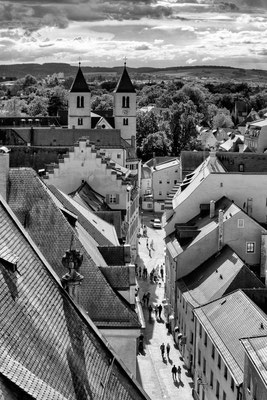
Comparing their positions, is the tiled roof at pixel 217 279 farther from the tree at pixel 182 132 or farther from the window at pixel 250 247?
the tree at pixel 182 132

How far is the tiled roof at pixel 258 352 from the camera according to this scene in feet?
103

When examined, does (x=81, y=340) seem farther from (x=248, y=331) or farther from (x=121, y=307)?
(x=248, y=331)

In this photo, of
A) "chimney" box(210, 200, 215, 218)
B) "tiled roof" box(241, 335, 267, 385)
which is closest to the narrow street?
"chimney" box(210, 200, 215, 218)

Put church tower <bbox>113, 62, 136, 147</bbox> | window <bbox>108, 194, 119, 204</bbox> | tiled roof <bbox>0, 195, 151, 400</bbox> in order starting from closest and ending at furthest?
tiled roof <bbox>0, 195, 151, 400</bbox> → window <bbox>108, 194, 119, 204</bbox> → church tower <bbox>113, 62, 136, 147</bbox>

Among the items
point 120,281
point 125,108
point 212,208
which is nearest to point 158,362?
point 212,208

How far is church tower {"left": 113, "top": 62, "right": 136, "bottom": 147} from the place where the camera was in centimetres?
11456

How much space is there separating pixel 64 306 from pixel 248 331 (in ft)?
75.7

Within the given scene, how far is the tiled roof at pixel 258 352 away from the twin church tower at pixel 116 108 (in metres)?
81.3

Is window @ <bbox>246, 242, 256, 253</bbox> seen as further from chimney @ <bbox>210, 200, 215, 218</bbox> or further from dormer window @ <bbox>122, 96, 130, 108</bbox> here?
dormer window @ <bbox>122, 96, 130, 108</bbox>

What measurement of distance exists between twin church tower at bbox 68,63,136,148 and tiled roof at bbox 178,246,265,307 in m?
62.7

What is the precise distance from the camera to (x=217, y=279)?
160 feet

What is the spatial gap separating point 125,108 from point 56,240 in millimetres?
87782

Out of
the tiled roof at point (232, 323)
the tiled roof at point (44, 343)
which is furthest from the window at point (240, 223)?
the tiled roof at point (44, 343)

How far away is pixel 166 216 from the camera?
63625 millimetres
